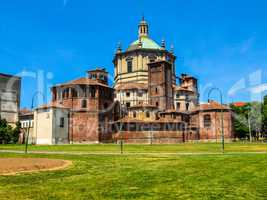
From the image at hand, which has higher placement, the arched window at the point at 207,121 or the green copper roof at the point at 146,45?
the green copper roof at the point at 146,45

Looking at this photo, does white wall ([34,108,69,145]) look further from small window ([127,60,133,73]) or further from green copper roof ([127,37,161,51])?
green copper roof ([127,37,161,51])

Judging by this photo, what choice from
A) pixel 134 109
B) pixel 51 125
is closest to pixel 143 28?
pixel 134 109

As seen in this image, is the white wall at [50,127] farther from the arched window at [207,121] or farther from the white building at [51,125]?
the arched window at [207,121]

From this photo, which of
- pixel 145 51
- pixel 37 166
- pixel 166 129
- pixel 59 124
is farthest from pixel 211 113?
pixel 37 166

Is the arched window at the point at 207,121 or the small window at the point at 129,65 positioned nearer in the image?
the arched window at the point at 207,121

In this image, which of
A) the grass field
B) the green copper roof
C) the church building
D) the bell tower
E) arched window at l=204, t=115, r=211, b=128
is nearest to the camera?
the grass field

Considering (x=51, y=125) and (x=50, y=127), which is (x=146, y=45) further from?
(x=50, y=127)

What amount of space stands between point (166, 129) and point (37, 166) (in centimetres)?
5337

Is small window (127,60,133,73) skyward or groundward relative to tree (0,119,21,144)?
skyward

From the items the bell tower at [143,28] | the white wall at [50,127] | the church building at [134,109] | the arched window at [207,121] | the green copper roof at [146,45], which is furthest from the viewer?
the bell tower at [143,28]

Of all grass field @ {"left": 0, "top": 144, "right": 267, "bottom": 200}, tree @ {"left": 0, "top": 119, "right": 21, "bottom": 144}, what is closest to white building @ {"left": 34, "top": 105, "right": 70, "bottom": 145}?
tree @ {"left": 0, "top": 119, "right": 21, "bottom": 144}

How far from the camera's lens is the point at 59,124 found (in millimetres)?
63281

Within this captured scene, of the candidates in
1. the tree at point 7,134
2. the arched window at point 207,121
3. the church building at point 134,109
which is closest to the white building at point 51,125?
the church building at point 134,109

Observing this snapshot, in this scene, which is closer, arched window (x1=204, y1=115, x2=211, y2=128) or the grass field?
the grass field
